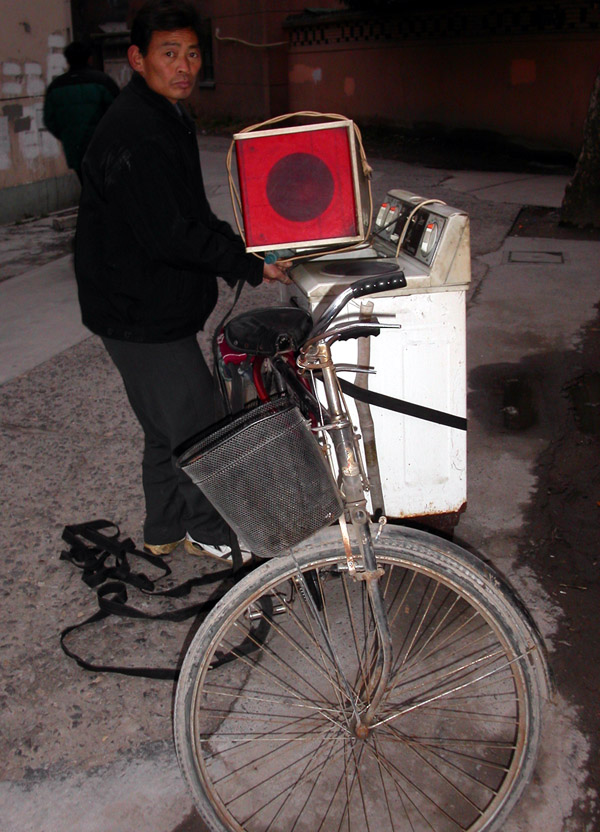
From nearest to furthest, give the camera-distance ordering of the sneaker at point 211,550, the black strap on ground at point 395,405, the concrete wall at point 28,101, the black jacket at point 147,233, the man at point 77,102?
the black strap on ground at point 395,405 → the black jacket at point 147,233 → the sneaker at point 211,550 → the man at point 77,102 → the concrete wall at point 28,101

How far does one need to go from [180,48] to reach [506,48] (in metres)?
12.2

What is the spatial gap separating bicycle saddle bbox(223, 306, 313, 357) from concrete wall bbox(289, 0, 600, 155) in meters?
11.4

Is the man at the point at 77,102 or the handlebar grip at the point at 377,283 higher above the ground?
the man at the point at 77,102

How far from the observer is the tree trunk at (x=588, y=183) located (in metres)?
8.15

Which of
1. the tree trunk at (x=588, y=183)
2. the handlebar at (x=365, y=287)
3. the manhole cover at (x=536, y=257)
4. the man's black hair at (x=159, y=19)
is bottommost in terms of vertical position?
the manhole cover at (x=536, y=257)

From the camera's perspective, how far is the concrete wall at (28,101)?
9.47m

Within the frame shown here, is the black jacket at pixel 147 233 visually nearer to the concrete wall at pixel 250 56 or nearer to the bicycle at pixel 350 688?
the bicycle at pixel 350 688

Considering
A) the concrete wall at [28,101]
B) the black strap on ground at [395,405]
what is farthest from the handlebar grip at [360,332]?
the concrete wall at [28,101]

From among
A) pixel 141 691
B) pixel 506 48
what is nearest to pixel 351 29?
pixel 506 48

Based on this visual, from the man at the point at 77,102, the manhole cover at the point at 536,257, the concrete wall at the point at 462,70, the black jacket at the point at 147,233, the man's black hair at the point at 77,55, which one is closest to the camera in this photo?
the black jacket at the point at 147,233

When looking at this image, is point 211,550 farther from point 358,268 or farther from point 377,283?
point 377,283

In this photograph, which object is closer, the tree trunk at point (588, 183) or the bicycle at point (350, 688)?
the bicycle at point (350, 688)

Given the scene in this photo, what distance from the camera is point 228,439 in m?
1.81

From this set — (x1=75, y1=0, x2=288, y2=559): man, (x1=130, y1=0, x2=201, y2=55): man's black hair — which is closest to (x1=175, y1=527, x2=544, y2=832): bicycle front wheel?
(x1=75, y1=0, x2=288, y2=559): man
